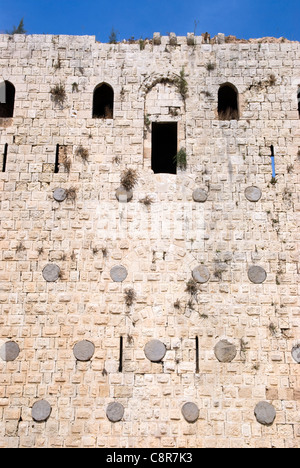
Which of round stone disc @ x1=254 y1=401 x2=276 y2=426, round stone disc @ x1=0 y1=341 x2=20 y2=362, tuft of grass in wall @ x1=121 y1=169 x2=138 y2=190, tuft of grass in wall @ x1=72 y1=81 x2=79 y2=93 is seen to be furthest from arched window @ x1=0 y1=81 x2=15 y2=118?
round stone disc @ x1=254 y1=401 x2=276 y2=426

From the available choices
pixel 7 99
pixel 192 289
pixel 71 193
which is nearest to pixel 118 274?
pixel 192 289

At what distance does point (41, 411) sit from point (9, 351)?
1.18 m

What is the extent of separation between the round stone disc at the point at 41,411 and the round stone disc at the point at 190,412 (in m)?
2.29

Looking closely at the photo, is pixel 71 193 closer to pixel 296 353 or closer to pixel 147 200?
pixel 147 200

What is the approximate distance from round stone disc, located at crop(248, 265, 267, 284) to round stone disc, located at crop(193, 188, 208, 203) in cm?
160

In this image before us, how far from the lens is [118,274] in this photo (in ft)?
33.5

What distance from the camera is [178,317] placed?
32.7 feet

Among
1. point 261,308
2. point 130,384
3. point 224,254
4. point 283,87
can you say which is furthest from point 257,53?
point 130,384

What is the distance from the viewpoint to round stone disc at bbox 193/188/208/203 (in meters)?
10.7

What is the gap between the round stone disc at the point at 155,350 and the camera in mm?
9727

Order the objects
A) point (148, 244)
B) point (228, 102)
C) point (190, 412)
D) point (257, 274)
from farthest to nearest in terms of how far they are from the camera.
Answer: point (228, 102) → point (148, 244) → point (257, 274) → point (190, 412)

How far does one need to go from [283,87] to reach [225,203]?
287 cm

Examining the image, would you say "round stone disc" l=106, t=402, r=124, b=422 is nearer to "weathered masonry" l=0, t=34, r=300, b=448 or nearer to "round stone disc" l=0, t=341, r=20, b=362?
"weathered masonry" l=0, t=34, r=300, b=448
